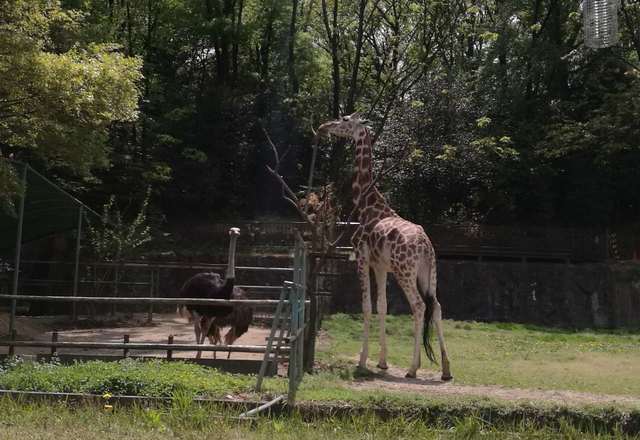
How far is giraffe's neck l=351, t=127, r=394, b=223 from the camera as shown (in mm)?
12695

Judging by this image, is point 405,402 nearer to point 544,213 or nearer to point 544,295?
point 544,295

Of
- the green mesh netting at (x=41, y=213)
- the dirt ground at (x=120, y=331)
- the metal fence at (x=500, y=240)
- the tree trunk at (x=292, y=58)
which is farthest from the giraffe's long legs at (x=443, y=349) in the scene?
the tree trunk at (x=292, y=58)

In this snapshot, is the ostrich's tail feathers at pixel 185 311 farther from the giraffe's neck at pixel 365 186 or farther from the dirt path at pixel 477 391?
the dirt path at pixel 477 391

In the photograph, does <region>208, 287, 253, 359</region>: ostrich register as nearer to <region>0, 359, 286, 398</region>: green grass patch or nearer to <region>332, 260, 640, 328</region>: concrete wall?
<region>0, 359, 286, 398</region>: green grass patch

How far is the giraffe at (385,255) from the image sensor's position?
1155 centimetres

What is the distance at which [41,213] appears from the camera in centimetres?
1847

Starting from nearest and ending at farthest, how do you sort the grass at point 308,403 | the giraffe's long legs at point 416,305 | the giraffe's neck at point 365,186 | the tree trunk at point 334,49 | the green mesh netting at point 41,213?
1. the grass at point 308,403
2. the giraffe's long legs at point 416,305
3. the giraffe's neck at point 365,186
4. the green mesh netting at point 41,213
5. the tree trunk at point 334,49

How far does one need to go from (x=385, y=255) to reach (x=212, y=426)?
5654mm

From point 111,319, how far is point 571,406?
45.1 feet

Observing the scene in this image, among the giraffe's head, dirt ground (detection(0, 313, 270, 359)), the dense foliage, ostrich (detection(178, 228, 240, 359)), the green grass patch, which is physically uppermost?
the dense foliage

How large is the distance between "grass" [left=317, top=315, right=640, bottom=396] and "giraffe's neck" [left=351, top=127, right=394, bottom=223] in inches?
100

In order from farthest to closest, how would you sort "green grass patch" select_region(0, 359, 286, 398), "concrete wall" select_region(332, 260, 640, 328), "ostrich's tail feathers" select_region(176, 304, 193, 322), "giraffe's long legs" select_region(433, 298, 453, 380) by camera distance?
1. "concrete wall" select_region(332, 260, 640, 328)
2. "ostrich's tail feathers" select_region(176, 304, 193, 322)
3. "giraffe's long legs" select_region(433, 298, 453, 380)
4. "green grass patch" select_region(0, 359, 286, 398)

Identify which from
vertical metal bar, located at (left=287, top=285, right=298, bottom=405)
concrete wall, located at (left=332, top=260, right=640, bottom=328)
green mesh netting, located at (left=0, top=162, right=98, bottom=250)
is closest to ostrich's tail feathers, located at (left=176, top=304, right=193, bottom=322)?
green mesh netting, located at (left=0, top=162, right=98, bottom=250)

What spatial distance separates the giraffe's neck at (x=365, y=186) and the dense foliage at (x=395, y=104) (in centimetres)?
1096
